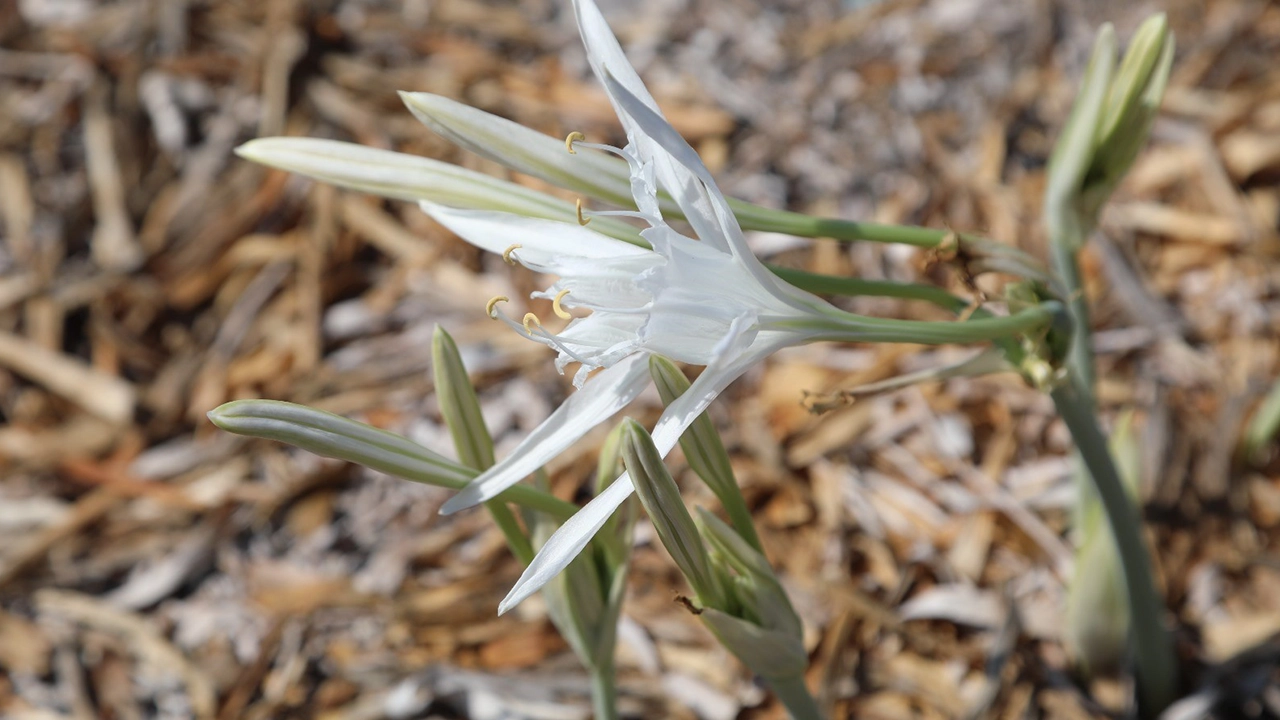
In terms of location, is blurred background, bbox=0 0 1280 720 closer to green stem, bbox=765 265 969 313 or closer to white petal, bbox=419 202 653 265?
green stem, bbox=765 265 969 313

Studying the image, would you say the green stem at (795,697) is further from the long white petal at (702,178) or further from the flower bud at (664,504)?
the long white petal at (702,178)

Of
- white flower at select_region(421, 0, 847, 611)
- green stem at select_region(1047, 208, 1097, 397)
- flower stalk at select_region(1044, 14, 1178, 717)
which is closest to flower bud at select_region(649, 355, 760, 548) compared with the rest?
white flower at select_region(421, 0, 847, 611)

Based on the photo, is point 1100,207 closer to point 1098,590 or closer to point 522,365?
point 1098,590

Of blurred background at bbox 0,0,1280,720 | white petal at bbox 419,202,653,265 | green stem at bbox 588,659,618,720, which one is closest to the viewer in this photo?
white petal at bbox 419,202,653,265

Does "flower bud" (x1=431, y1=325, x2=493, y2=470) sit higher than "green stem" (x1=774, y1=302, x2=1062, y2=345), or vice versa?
"green stem" (x1=774, y1=302, x2=1062, y2=345)

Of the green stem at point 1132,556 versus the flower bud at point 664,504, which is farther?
the green stem at point 1132,556

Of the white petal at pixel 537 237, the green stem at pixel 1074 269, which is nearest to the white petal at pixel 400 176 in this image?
the white petal at pixel 537 237
